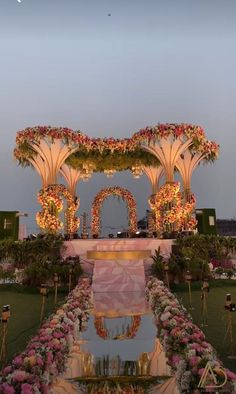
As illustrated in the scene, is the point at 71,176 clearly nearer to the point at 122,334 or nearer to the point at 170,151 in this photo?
the point at 170,151

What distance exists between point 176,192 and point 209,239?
296 centimetres

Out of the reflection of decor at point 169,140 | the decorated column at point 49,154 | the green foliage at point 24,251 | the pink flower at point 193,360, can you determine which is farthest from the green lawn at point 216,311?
A: the decorated column at point 49,154

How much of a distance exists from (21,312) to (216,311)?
14.7 feet

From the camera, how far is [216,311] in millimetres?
8281

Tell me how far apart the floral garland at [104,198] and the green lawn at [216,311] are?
1139 centimetres

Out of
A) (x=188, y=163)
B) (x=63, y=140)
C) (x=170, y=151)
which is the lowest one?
(x=188, y=163)

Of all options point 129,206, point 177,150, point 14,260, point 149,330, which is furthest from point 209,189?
point 149,330

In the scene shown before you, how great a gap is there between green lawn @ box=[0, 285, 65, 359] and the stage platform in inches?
115

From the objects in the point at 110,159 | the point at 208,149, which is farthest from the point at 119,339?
the point at 110,159

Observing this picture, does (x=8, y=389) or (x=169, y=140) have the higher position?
(x=169, y=140)

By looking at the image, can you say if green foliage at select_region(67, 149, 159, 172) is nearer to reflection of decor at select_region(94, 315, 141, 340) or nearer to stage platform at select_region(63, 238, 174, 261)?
stage platform at select_region(63, 238, 174, 261)

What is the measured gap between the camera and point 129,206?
24.1 metres

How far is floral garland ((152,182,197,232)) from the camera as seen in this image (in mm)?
16500

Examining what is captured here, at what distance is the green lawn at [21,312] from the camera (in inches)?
238
